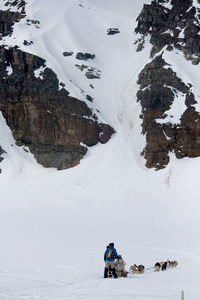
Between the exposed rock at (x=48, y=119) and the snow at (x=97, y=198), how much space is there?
1634 mm

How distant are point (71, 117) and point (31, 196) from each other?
16717 mm

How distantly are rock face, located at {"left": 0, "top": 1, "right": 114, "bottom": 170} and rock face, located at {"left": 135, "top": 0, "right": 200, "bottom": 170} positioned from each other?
7559 millimetres

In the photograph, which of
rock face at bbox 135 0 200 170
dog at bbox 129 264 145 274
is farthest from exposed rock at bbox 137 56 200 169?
dog at bbox 129 264 145 274

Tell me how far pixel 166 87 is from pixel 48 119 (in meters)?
18.7

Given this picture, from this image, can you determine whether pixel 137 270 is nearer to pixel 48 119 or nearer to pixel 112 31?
pixel 48 119

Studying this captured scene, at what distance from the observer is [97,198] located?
123 feet

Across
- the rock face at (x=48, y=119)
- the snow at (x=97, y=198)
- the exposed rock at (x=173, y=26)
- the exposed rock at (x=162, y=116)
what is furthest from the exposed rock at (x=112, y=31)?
the rock face at (x=48, y=119)

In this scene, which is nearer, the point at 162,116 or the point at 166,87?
the point at 162,116

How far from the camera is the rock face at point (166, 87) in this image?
146ft

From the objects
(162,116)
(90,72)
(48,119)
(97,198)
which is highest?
(90,72)

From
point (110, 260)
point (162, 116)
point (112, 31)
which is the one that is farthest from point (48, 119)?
point (110, 260)

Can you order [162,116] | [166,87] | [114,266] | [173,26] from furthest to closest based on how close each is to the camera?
[173,26] < [166,87] < [162,116] < [114,266]

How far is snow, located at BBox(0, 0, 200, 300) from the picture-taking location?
10750mm

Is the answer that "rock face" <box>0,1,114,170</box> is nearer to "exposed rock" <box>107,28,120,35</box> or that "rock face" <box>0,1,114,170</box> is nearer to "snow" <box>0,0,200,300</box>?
"snow" <box>0,0,200,300</box>
